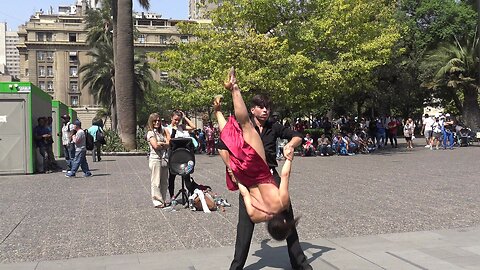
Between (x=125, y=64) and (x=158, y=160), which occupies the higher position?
(x=125, y=64)

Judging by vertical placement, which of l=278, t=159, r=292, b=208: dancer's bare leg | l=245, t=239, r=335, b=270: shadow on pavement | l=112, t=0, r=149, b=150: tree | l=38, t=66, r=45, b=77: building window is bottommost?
l=245, t=239, r=335, b=270: shadow on pavement

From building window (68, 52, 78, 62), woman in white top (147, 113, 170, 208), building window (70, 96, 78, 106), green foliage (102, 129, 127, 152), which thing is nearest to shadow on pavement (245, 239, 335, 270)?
woman in white top (147, 113, 170, 208)

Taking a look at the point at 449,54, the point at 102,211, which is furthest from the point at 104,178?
the point at 449,54

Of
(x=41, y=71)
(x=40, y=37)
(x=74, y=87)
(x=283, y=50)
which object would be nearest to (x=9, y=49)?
(x=41, y=71)

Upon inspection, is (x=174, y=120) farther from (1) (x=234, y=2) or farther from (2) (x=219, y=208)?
(1) (x=234, y=2)

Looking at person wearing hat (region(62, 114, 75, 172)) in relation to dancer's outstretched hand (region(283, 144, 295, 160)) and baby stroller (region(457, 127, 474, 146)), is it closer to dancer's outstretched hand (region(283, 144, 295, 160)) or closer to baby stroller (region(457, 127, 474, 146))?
dancer's outstretched hand (region(283, 144, 295, 160))

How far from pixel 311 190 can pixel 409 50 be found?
32.4m

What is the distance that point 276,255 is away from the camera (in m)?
5.81

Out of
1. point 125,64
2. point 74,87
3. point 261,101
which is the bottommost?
point 261,101

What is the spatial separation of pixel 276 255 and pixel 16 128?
1222 centimetres

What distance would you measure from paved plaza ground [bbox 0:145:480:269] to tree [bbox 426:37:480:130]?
21042 mm

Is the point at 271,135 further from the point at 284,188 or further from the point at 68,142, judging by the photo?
the point at 68,142

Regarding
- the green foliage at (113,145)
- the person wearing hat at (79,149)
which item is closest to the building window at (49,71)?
the green foliage at (113,145)

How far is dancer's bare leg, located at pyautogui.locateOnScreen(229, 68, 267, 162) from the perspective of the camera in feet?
14.5
